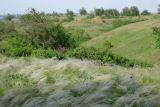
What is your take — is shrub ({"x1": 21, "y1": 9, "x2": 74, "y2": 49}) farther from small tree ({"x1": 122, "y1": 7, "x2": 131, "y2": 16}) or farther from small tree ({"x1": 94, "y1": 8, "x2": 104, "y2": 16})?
small tree ({"x1": 94, "y1": 8, "x2": 104, "y2": 16})

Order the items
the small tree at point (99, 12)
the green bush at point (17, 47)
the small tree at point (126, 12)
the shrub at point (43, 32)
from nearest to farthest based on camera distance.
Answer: the green bush at point (17, 47) < the shrub at point (43, 32) < the small tree at point (126, 12) < the small tree at point (99, 12)

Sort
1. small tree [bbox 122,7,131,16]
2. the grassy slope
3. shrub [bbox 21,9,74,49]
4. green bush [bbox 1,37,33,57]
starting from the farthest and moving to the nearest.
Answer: small tree [bbox 122,7,131,16]
the grassy slope
shrub [bbox 21,9,74,49]
green bush [bbox 1,37,33,57]

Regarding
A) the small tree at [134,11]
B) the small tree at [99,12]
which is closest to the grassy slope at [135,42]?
the small tree at [134,11]

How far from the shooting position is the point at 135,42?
5362 cm

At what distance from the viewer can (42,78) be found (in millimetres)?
9766

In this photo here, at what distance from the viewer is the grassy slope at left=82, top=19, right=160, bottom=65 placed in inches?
1719

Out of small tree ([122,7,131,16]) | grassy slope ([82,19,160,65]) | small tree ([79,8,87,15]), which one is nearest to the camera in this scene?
grassy slope ([82,19,160,65])

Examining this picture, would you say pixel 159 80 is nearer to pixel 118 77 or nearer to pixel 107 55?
pixel 118 77

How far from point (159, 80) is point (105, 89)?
1.99 m

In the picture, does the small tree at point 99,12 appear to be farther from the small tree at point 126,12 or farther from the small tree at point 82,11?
the small tree at point 82,11

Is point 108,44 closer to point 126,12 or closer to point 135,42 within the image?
point 135,42

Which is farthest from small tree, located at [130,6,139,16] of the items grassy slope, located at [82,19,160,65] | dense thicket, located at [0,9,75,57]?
dense thicket, located at [0,9,75,57]

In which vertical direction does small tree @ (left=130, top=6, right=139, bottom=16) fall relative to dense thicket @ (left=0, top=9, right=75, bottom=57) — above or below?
below

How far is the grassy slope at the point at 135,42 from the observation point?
43.7 meters
